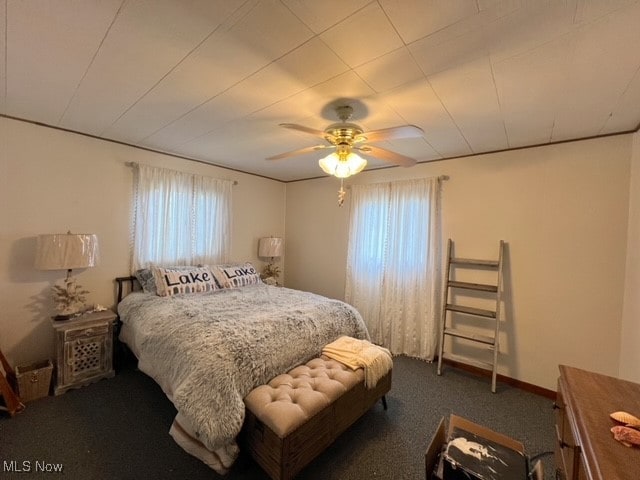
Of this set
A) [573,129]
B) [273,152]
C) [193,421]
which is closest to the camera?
[193,421]

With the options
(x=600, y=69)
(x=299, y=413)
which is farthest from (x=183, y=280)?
(x=600, y=69)

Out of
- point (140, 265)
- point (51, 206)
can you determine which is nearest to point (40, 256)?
point (51, 206)

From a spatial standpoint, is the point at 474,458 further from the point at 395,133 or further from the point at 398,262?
the point at 398,262

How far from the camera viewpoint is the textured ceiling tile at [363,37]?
1122mm

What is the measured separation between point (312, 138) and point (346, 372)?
203cm

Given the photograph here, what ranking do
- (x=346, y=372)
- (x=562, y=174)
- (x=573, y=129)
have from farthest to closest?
(x=562, y=174) → (x=573, y=129) → (x=346, y=372)

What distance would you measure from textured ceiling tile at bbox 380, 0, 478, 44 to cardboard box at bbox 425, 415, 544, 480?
173cm

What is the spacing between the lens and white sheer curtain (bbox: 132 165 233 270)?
119 inches

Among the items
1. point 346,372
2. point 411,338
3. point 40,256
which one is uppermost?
point 40,256

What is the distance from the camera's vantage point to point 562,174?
2441 mm

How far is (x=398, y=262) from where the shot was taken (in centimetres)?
337

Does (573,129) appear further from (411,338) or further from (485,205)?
(411,338)

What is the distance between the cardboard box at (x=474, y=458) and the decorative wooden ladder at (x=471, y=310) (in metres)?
1.56

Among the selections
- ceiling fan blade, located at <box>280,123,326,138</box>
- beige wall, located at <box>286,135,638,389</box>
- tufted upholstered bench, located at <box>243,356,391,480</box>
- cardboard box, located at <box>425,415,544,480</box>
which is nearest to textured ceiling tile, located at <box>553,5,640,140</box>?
beige wall, located at <box>286,135,638,389</box>
